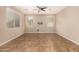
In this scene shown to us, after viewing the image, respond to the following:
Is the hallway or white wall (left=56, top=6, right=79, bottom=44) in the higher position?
white wall (left=56, top=6, right=79, bottom=44)

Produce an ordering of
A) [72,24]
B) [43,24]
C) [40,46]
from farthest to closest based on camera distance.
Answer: [43,24], [72,24], [40,46]

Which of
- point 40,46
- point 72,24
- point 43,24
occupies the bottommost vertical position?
point 40,46

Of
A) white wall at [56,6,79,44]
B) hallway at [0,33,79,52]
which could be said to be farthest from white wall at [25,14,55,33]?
hallway at [0,33,79,52]

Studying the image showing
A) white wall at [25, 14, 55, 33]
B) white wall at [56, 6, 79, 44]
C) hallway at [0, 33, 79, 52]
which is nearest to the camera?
hallway at [0, 33, 79, 52]

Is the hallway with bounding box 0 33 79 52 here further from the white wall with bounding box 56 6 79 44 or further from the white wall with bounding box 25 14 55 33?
the white wall with bounding box 25 14 55 33

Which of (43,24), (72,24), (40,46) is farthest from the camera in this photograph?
(43,24)

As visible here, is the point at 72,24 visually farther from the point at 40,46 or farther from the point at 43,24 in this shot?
the point at 43,24

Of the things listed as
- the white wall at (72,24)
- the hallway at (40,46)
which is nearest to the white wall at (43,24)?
the white wall at (72,24)

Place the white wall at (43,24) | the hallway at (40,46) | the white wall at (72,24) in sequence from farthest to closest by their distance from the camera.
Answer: the white wall at (43,24) → the white wall at (72,24) → the hallway at (40,46)

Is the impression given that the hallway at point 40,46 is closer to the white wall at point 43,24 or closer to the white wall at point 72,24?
the white wall at point 72,24

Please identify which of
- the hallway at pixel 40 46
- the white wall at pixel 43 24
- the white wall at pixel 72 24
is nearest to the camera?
the hallway at pixel 40 46

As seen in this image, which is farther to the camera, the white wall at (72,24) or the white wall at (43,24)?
the white wall at (43,24)

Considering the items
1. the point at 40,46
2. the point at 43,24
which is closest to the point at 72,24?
the point at 40,46
